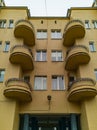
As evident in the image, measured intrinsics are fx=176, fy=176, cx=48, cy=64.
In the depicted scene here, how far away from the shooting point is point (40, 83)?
57.3 feet

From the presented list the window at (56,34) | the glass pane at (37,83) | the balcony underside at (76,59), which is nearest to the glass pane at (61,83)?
the balcony underside at (76,59)

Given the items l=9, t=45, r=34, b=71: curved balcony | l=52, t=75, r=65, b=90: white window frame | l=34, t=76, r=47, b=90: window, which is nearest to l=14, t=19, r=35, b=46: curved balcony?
l=9, t=45, r=34, b=71: curved balcony

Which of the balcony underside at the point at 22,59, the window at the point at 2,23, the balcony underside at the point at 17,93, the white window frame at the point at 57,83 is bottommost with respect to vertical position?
the balcony underside at the point at 17,93

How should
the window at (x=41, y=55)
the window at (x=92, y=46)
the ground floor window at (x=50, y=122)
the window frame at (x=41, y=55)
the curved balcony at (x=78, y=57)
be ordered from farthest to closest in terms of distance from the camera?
the window at (x=41, y=55) → the window frame at (x=41, y=55) → the window at (x=92, y=46) → the curved balcony at (x=78, y=57) → the ground floor window at (x=50, y=122)

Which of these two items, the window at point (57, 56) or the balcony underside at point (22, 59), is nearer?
the balcony underside at point (22, 59)

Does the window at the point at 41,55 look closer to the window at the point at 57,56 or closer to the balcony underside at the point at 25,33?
the window at the point at 57,56

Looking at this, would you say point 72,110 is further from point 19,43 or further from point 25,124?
point 19,43

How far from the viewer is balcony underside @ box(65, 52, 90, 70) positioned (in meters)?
16.6

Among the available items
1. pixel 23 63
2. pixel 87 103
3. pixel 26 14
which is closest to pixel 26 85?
pixel 23 63

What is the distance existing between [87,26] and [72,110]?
34.5ft

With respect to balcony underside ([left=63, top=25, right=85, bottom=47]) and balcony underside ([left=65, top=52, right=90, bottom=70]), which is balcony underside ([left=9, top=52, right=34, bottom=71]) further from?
balcony underside ([left=63, top=25, right=85, bottom=47])

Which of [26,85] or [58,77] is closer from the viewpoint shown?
[26,85]

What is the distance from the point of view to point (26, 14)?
22.0 meters

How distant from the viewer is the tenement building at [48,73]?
48.9 ft
